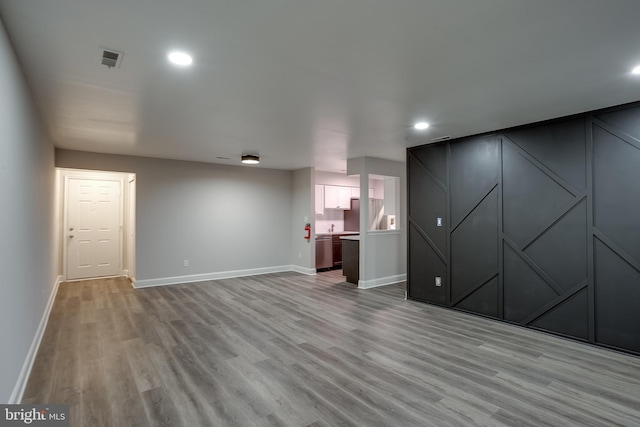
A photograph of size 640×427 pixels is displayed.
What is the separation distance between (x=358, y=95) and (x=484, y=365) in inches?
109

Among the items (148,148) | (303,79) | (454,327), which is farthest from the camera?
(148,148)

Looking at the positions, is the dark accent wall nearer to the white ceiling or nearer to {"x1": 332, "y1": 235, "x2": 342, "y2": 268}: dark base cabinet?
the white ceiling

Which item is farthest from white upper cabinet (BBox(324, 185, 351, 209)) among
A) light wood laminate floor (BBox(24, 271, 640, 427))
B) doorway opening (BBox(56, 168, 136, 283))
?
doorway opening (BBox(56, 168, 136, 283))

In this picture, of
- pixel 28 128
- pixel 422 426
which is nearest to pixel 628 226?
pixel 422 426

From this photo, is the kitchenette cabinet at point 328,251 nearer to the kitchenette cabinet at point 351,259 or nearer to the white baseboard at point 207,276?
the white baseboard at point 207,276

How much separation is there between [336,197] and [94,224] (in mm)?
5775

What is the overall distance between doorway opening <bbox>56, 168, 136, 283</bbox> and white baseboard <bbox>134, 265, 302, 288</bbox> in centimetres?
73

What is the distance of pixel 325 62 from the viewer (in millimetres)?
2387

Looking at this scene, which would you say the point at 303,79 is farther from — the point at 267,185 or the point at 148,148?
the point at 267,185

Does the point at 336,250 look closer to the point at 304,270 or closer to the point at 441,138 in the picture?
the point at 304,270

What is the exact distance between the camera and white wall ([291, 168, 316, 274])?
7539 millimetres

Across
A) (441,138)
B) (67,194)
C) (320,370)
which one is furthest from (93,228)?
(441,138)

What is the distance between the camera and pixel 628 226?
10.6ft

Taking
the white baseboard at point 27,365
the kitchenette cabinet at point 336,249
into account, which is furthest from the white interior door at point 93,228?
the kitchenette cabinet at point 336,249
